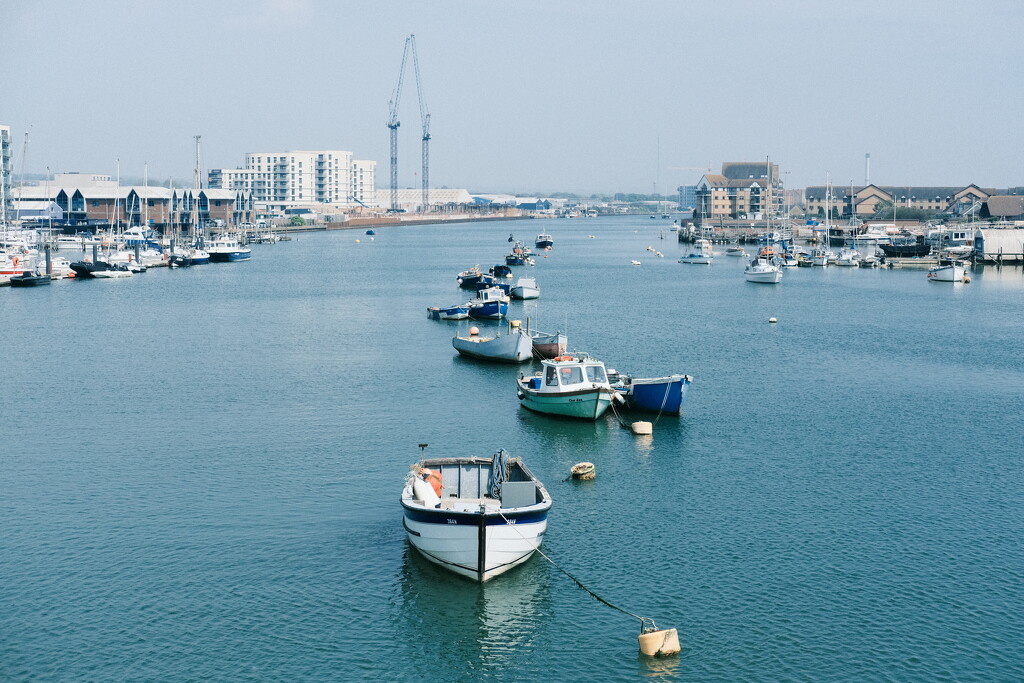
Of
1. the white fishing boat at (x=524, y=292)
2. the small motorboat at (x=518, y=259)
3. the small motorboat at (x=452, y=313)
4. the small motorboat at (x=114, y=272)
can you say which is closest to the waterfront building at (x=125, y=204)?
the small motorboat at (x=114, y=272)

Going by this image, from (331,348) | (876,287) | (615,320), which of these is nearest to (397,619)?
(331,348)

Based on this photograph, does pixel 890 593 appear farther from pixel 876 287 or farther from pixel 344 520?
pixel 876 287

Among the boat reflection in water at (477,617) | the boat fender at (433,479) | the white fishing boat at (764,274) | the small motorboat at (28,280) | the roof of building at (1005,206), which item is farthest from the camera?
the roof of building at (1005,206)

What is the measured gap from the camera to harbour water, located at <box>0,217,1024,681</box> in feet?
69.9

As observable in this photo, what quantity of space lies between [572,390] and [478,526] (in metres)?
15.6

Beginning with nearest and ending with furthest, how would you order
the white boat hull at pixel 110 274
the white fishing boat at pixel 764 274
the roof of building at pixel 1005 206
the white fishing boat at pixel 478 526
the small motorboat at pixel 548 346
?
the white fishing boat at pixel 478 526 → the small motorboat at pixel 548 346 → the white fishing boat at pixel 764 274 → the white boat hull at pixel 110 274 → the roof of building at pixel 1005 206

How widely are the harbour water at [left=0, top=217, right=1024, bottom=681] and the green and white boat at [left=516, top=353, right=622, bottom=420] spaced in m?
1.25

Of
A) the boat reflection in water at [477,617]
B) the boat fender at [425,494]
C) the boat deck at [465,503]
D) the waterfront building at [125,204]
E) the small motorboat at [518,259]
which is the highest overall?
the waterfront building at [125,204]

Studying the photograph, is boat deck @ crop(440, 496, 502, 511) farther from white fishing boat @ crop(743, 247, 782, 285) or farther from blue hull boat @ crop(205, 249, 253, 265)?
blue hull boat @ crop(205, 249, 253, 265)

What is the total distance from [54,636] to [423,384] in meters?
27.0

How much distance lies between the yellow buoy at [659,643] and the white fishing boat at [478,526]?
4.12m

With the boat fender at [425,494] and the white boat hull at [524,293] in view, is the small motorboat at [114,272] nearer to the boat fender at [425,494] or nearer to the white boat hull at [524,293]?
the white boat hull at [524,293]

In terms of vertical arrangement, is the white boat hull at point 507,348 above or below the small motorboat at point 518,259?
below

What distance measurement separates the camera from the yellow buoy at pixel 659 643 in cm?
2088
